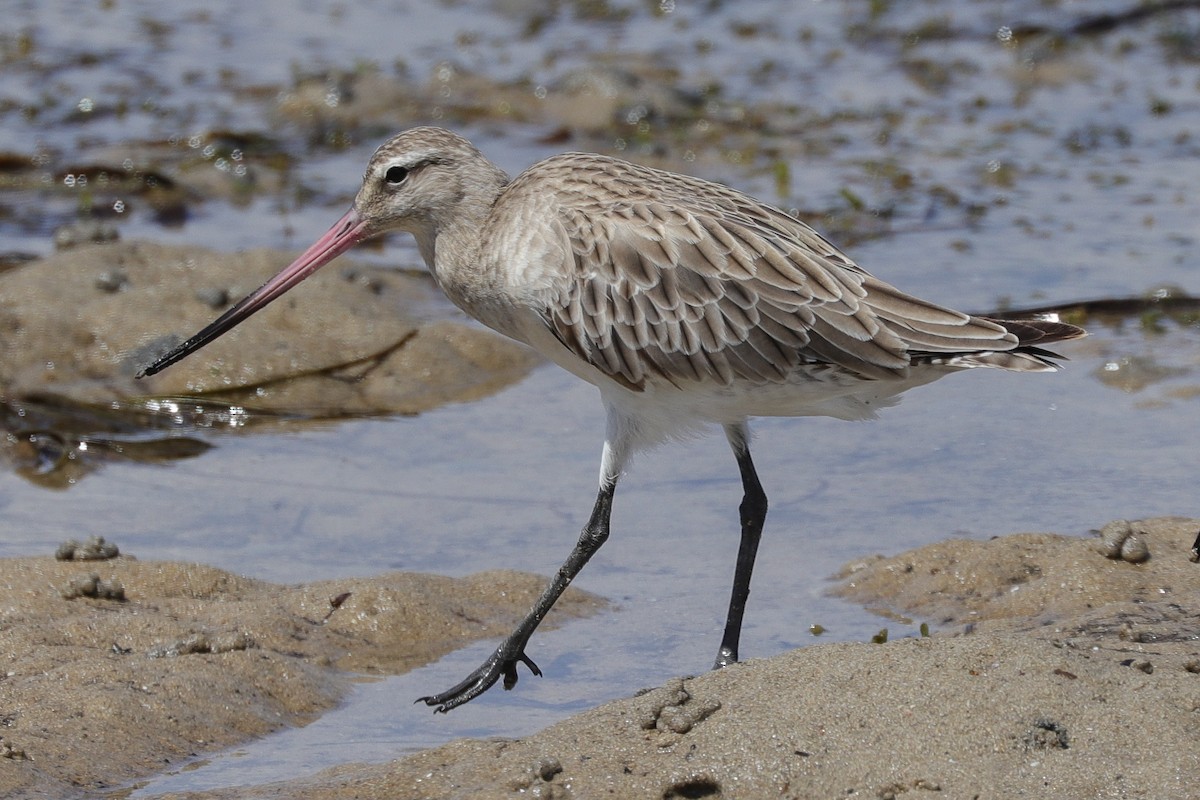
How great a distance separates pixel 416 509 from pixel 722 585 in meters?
1.74

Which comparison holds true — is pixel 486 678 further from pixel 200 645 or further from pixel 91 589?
pixel 91 589

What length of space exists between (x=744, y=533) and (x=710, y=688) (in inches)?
58.0

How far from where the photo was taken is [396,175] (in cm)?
698

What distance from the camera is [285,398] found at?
380 inches

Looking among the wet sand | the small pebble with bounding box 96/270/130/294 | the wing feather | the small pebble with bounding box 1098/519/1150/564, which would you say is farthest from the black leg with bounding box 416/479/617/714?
the small pebble with bounding box 96/270/130/294

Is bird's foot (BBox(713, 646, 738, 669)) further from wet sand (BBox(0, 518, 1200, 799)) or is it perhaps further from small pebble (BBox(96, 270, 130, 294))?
small pebble (BBox(96, 270, 130, 294))

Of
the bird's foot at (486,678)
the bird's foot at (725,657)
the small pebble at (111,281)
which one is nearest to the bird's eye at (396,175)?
the bird's foot at (486,678)

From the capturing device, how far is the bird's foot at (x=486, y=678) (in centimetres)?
639

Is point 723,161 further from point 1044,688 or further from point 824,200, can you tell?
point 1044,688

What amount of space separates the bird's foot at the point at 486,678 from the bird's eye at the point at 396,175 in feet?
6.42

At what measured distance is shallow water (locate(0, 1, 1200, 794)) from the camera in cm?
757

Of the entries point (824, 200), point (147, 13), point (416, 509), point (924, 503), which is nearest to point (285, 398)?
point (416, 509)

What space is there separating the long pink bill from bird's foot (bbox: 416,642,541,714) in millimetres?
1816

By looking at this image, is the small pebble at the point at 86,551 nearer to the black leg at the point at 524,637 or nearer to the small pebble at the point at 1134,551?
the black leg at the point at 524,637
